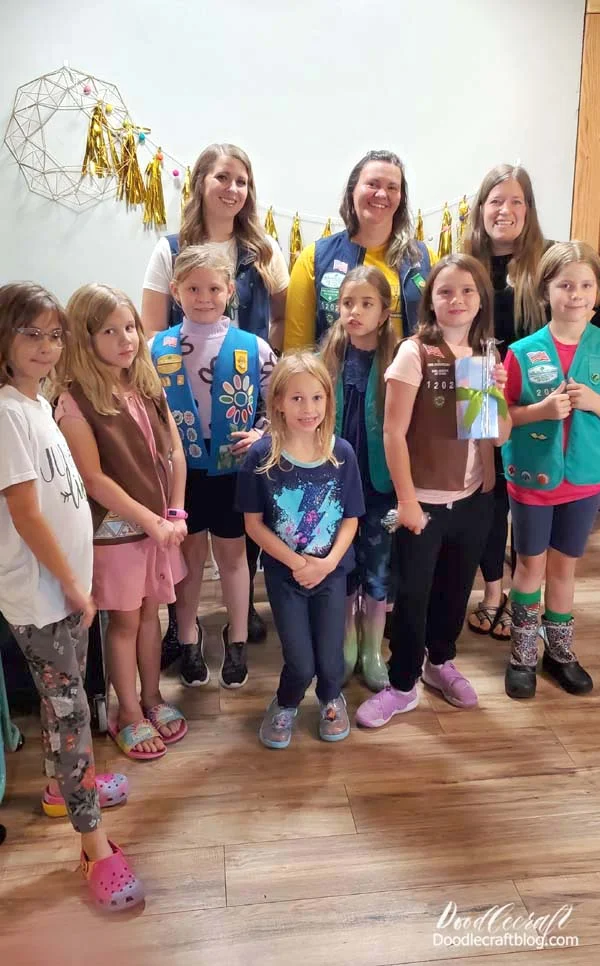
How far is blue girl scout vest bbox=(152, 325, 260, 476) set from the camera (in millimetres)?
1785

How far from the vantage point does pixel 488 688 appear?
6.70 ft

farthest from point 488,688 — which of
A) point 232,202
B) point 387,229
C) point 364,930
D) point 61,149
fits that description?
point 61,149

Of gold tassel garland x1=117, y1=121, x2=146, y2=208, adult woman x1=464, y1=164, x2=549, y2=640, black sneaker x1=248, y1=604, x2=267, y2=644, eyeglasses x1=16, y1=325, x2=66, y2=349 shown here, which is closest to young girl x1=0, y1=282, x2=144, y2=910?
eyeglasses x1=16, y1=325, x2=66, y2=349

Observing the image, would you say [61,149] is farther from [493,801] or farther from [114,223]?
[493,801]

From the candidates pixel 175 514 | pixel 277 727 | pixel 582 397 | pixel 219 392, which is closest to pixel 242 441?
pixel 219 392

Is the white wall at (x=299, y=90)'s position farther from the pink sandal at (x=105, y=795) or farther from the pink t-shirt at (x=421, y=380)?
the pink sandal at (x=105, y=795)

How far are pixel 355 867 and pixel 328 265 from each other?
57.3 inches

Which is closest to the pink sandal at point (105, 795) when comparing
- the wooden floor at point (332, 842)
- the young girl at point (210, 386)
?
the wooden floor at point (332, 842)

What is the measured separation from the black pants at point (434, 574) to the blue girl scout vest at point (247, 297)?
0.72 meters

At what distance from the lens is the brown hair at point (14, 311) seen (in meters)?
1.19

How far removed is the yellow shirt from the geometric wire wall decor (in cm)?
125

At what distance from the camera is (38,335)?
120 centimetres

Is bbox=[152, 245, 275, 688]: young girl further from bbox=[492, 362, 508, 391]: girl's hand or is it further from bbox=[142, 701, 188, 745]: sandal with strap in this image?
bbox=[492, 362, 508, 391]: girl's hand

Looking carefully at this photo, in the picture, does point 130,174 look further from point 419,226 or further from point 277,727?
point 277,727
